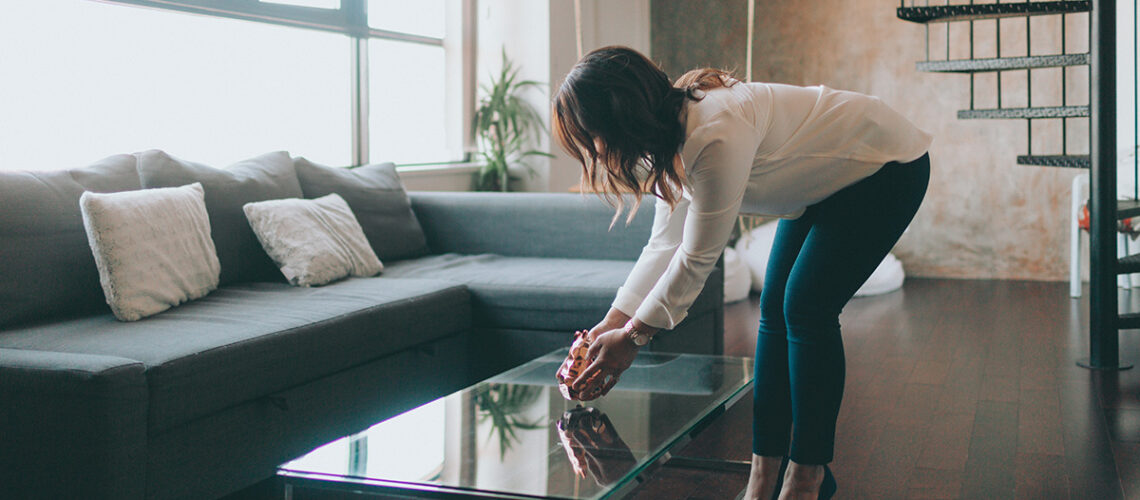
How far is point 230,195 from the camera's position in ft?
9.96

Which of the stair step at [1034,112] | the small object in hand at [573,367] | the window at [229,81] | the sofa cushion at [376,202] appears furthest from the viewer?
the stair step at [1034,112]

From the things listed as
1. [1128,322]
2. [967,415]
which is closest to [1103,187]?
[1128,322]

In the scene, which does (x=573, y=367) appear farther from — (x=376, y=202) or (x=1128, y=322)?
(x=1128, y=322)

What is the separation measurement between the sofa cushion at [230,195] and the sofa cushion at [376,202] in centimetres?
27

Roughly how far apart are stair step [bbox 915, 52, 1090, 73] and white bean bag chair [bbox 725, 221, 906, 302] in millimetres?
1183

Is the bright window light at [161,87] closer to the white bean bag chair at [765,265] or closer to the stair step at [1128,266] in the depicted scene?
the white bean bag chair at [765,265]

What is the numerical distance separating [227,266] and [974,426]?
221 centimetres

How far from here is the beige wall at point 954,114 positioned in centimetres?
571

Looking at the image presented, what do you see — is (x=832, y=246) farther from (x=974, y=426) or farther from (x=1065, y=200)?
(x=1065, y=200)

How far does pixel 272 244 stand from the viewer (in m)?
3.03

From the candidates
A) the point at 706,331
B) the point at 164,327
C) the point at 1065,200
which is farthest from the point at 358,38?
the point at 1065,200

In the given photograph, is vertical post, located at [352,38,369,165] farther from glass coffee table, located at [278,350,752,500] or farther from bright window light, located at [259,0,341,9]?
glass coffee table, located at [278,350,752,500]

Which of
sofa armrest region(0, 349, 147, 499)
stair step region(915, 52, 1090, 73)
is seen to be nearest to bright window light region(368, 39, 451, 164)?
stair step region(915, 52, 1090, 73)

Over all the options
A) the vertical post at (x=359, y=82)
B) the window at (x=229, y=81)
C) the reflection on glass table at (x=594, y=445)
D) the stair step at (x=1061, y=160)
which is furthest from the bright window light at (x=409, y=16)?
the reflection on glass table at (x=594, y=445)
